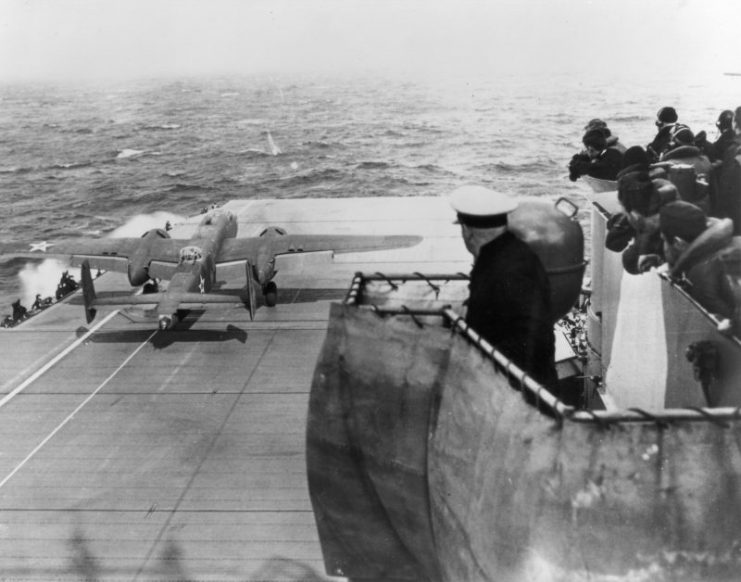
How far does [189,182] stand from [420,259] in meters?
54.6

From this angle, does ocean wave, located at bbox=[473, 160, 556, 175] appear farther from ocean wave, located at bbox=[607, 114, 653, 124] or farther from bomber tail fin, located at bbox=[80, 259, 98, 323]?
bomber tail fin, located at bbox=[80, 259, 98, 323]

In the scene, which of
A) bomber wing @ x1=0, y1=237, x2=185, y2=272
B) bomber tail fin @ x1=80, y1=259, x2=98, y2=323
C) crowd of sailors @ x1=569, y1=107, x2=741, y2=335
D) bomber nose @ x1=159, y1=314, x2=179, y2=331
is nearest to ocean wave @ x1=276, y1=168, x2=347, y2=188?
bomber wing @ x1=0, y1=237, x2=185, y2=272

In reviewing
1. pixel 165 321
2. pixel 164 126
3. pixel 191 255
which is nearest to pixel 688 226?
pixel 165 321

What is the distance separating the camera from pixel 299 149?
9531cm

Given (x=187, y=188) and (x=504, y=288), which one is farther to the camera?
(x=187, y=188)

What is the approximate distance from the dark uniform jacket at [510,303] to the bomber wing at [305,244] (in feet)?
79.8

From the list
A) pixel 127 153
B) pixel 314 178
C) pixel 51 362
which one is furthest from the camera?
pixel 127 153

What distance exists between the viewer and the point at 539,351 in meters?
5.51

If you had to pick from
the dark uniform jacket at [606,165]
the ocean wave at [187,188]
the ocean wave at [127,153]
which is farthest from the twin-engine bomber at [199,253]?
the ocean wave at [127,153]

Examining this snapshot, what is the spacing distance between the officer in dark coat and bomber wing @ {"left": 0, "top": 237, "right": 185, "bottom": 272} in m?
25.8

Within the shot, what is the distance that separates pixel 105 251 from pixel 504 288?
2943 cm

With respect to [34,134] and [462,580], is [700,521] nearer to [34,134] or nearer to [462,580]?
[462,580]

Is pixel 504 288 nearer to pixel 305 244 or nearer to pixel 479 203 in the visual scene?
pixel 479 203

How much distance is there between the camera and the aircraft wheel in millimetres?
26266
